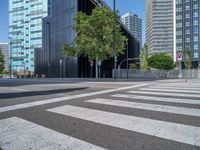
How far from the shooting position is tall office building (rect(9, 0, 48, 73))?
101694 millimetres

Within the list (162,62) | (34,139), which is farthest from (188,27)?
(34,139)

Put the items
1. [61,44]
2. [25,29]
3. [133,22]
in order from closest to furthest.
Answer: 1. [61,44]
2. [25,29]
3. [133,22]

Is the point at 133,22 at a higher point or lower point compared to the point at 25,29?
higher

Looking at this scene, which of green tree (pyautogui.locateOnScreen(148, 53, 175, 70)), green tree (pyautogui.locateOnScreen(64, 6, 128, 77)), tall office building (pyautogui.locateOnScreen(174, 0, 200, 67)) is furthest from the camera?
tall office building (pyautogui.locateOnScreen(174, 0, 200, 67))

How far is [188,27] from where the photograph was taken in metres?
123

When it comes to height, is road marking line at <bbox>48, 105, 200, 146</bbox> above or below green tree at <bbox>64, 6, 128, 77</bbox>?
below

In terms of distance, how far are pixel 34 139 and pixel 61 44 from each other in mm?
46768

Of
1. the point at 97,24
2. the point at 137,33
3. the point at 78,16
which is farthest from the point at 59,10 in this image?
the point at 137,33

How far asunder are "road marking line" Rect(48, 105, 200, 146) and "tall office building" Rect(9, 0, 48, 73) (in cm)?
9748

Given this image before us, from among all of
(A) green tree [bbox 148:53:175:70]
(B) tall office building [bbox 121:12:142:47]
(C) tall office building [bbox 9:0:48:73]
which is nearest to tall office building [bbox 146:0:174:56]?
(B) tall office building [bbox 121:12:142:47]

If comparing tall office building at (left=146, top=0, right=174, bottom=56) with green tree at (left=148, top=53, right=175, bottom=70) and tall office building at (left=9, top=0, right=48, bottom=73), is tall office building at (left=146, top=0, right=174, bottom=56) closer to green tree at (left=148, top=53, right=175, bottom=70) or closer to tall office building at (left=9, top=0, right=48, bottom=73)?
green tree at (left=148, top=53, right=175, bottom=70)

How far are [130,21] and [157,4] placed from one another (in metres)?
32.1

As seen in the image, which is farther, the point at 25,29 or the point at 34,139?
the point at 25,29

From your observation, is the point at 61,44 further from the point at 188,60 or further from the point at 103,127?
the point at 103,127
